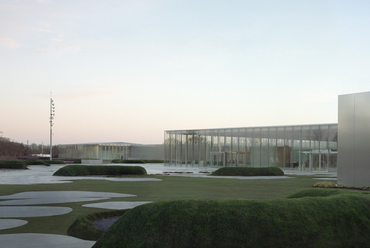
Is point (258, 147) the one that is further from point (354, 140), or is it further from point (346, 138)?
point (354, 140)

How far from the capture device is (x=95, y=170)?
29.0m

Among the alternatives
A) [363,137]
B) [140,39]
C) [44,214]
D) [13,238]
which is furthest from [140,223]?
[140,39]

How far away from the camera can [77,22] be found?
965 inches

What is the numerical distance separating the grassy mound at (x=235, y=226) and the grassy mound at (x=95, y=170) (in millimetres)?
22597

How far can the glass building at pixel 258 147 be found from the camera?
47.5 metres

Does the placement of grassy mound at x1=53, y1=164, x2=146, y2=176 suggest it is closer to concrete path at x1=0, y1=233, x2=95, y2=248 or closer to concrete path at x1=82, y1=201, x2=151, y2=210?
concrete path at x1=82, y1=201, x2=151, y2=210

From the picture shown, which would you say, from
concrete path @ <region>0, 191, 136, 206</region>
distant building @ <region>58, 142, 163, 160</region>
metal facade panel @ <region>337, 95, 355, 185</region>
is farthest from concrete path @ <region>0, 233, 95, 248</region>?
distant building @ <region>58, 142, 163, 160</region>

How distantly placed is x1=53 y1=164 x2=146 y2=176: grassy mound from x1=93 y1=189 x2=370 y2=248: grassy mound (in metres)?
22.6

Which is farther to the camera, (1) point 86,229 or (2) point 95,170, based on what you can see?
(2) point 95,170

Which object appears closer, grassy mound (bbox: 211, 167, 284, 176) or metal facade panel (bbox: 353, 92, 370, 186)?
metal facade panel (bbox: 353, 92, 370, 186)

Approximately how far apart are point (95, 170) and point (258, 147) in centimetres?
2834

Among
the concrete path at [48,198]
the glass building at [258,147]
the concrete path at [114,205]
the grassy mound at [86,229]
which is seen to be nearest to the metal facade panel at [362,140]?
the concrete path at [48,198]

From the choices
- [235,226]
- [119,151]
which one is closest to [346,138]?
[235,226]

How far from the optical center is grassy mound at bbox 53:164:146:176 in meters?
27.6
